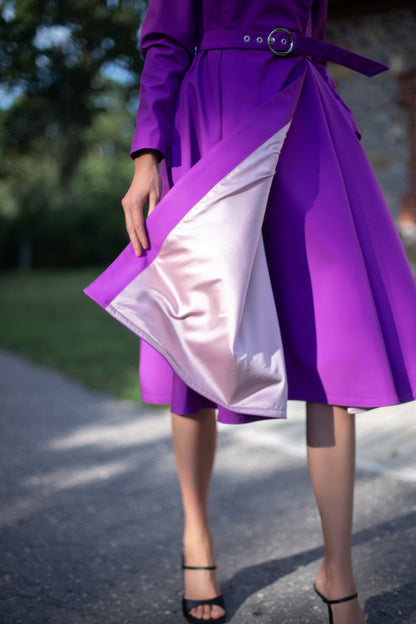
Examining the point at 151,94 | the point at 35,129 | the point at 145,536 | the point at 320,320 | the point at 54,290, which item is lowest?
the point at 54,290

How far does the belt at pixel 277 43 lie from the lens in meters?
1.52

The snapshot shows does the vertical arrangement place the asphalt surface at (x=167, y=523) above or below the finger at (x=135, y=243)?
below

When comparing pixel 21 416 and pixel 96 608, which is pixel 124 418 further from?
pixel 96 608

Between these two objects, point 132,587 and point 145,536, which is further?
point 145,536

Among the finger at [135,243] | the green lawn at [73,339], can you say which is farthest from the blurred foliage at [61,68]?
the finger at [135,243]

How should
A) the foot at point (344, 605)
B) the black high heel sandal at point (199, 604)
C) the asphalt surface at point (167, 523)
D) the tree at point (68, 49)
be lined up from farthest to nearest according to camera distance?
the tree at point (68, 49), the asphalt surface at point (167, 523), the black high heel sandal at point (199, 604), the foot at point (344, 605)

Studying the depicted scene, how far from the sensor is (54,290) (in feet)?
51.6

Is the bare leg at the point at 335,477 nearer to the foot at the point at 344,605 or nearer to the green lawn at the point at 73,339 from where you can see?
the foot at the point at 344,605

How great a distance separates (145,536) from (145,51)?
5.13 ft

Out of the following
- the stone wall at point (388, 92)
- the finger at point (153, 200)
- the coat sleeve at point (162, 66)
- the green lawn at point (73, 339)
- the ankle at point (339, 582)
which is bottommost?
the green lawn at point (73, 339)

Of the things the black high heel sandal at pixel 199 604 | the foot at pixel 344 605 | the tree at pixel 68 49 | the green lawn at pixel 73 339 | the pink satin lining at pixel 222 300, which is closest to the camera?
the pink satin lining at pixel 222 300

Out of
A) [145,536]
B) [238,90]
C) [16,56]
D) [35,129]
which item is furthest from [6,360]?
[35,129]

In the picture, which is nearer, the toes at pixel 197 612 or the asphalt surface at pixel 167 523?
the toes at pixel 197 612

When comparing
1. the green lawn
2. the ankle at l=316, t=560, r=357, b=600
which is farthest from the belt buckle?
the green lawn
